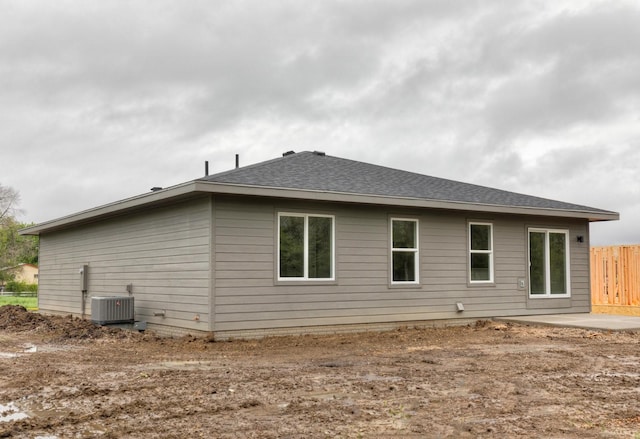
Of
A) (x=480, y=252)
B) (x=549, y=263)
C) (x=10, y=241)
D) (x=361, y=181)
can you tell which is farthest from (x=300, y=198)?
(x=10, y=241)

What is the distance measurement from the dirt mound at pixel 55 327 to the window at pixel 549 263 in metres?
9.31

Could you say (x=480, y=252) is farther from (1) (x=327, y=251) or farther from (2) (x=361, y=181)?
(1) (x=327, y=251)

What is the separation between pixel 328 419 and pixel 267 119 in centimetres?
1584

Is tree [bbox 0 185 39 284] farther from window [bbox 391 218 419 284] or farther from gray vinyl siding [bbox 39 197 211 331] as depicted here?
window [bbox 391 218 419 284]

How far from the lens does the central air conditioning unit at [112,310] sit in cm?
1203

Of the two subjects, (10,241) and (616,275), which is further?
(10,241)

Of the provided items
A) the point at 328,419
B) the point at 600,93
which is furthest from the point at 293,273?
the point at 600,93

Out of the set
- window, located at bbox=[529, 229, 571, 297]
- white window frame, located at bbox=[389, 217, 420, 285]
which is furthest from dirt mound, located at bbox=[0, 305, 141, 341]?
window, located at bbox=[529, 229, 571, 297]

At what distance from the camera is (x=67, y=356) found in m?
9.35

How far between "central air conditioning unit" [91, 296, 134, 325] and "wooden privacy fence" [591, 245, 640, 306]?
48.5ft

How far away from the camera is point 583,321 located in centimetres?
1316

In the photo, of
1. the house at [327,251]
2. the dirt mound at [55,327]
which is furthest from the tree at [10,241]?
the house at [327,251]

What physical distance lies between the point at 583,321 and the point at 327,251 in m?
→ 5.97

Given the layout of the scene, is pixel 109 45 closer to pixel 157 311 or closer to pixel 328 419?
pixel 157 311
